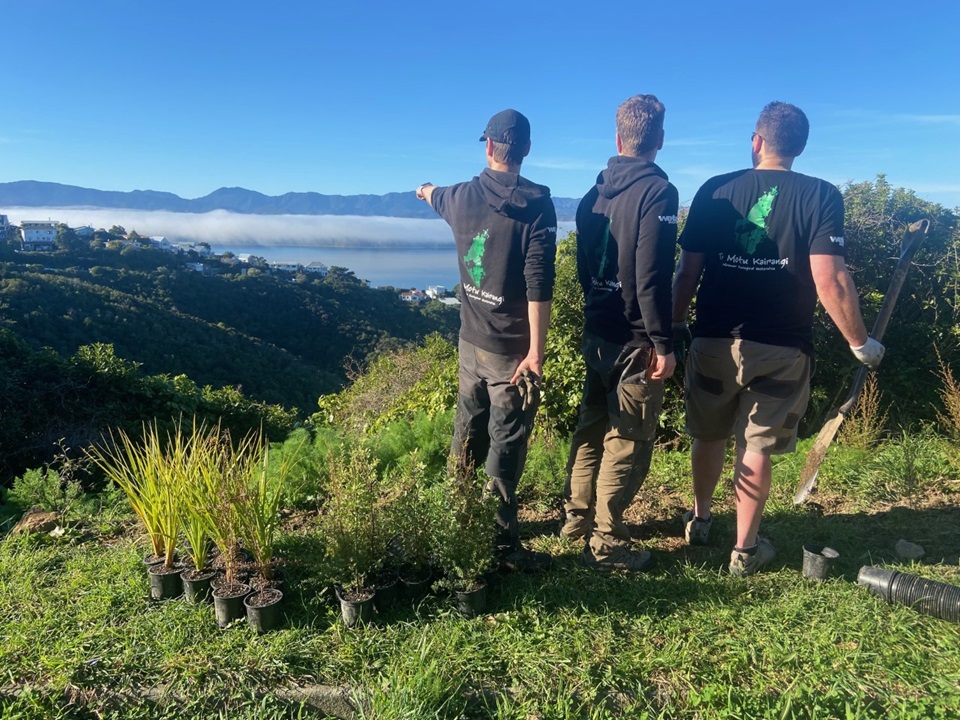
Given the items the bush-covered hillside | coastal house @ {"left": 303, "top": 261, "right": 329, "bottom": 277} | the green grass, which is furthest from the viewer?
coastal house @ {"left": 303, "top": 261, "right": 329, "bottom": 277}

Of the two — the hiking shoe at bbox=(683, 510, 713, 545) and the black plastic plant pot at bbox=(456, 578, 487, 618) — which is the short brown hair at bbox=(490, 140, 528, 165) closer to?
the black plastic plant pot at bbox=(456, 578, 487, 618)

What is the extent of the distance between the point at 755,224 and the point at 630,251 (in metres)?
0.61

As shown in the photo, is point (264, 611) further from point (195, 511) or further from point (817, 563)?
point (817, 563)

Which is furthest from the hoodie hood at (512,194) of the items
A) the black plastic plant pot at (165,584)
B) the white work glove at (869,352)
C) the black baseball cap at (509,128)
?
the black plastic plant pot at (165,584)

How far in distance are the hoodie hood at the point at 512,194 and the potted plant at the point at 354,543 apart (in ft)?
4.75

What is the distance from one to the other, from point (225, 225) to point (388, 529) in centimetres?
19440

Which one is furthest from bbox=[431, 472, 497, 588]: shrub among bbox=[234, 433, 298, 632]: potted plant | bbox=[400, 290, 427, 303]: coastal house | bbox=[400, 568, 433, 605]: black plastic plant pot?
bbox=[400, 290, 427, 303]: coastal house

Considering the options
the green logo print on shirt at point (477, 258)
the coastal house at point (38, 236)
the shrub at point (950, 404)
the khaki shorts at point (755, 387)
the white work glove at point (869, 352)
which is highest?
the coastal house at point (38, 236)

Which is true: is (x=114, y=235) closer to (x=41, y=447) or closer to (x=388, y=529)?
(x=41, y=447)

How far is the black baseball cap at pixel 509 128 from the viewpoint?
2824 mm

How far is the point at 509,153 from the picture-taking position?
2.87 metres

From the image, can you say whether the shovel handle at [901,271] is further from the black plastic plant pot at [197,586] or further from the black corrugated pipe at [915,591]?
the black plastic plant pot at [197,586]

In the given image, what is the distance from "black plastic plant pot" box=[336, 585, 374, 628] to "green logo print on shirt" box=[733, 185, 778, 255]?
239 cm

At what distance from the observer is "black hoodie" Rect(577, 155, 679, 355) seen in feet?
9.00
